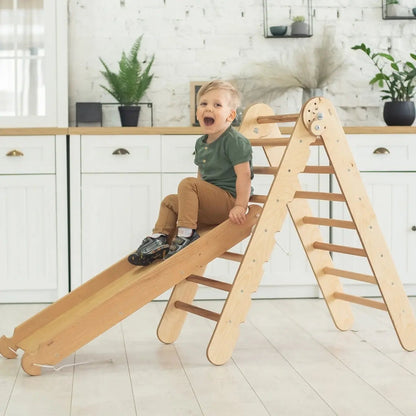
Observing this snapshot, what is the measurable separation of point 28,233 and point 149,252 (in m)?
1.38

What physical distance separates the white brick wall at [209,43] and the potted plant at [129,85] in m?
0.14

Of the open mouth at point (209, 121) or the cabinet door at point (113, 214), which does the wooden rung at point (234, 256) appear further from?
the cabinet door at point (113, 214)

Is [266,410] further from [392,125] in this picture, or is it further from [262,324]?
[392,125]

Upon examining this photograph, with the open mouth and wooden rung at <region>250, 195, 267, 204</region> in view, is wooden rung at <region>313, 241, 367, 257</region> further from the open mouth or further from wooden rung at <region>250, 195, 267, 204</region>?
the open mouth

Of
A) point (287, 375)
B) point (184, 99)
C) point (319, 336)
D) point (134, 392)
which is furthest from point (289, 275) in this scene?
point (134, 392)

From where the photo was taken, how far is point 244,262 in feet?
9.54

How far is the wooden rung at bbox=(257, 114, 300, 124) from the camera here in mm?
3101

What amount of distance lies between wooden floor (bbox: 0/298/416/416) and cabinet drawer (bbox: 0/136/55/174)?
0.87 m

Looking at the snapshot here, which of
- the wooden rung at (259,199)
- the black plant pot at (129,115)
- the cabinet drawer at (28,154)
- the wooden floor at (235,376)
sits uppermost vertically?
the black plant pot at (129,115)

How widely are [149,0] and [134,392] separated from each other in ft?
9.21

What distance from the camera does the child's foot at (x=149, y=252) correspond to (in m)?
3.01

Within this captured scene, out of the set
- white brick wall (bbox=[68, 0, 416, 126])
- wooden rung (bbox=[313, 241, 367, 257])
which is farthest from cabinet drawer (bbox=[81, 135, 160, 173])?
wooden rung (bbox=[313, 241, 367, 257])

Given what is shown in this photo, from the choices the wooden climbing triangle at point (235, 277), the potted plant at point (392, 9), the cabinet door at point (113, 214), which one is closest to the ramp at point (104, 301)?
the wooden climbing triangle at point (235, 277)

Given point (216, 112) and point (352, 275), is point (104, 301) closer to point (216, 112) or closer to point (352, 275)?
point (216, 112)
